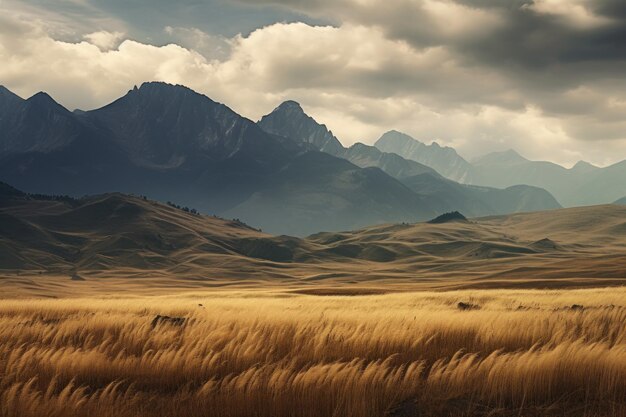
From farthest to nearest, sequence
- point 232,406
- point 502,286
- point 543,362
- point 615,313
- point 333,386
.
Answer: point 502,286
point 615,313
point 543,362
point 333,386
point 232,406

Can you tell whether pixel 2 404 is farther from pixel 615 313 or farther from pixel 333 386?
pixel 615 313

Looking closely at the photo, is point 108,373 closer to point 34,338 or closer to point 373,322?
point 34,338

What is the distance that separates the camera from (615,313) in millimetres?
19281

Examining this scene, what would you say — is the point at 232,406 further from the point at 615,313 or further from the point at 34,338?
the point at 615,313

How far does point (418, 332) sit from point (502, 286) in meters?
63.4

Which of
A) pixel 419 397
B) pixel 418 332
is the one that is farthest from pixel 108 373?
pixel 418 332

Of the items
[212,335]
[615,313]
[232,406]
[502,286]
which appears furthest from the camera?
[502,286]

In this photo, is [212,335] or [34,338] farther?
[34,338]

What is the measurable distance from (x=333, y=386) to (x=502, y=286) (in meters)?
69.0

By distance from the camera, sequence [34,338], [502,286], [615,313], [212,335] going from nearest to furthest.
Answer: [212,335] < [34,338] < [615,313] < [502,286]

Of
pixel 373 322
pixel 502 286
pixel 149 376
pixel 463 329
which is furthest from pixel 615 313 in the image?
pixel 502 286

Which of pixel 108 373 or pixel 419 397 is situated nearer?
pixel 419 397

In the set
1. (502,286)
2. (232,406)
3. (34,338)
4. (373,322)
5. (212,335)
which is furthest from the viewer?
(502,286)

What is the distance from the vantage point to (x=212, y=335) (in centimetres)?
1273
